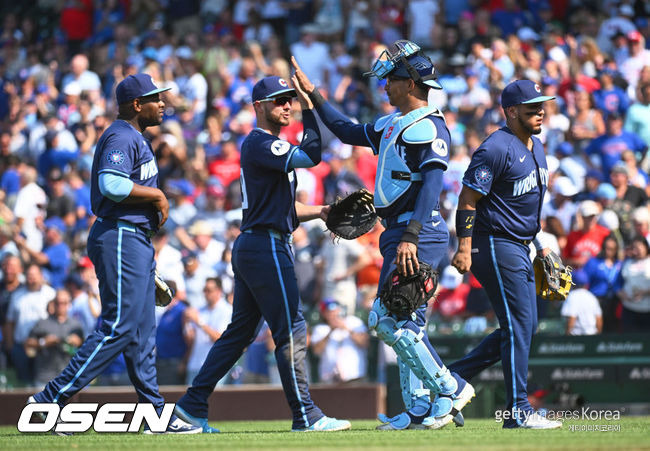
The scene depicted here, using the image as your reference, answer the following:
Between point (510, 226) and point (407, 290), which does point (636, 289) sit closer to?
point (510, 226)

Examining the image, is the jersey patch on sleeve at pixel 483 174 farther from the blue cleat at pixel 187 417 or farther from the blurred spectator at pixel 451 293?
the blurred spectator at pixel 451 293

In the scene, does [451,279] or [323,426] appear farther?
[451,279]

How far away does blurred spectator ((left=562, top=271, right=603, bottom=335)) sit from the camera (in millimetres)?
12430

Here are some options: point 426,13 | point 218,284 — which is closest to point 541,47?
point 426,13

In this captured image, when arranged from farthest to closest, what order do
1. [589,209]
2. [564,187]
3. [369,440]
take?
[564,187]
[589,209]
[369,440]

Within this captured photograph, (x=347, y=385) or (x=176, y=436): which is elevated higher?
(x=176, y=436)

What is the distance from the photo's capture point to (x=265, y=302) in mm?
8328

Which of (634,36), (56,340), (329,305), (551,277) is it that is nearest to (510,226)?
(551,277)

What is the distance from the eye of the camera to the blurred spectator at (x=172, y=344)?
1364cm

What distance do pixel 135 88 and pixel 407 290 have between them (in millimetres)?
2725

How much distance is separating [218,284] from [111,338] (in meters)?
5.69

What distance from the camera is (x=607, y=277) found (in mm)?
13000

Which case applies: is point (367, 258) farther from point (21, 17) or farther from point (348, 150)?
point (21, 17)

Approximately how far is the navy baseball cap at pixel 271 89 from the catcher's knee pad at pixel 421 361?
2.10m
